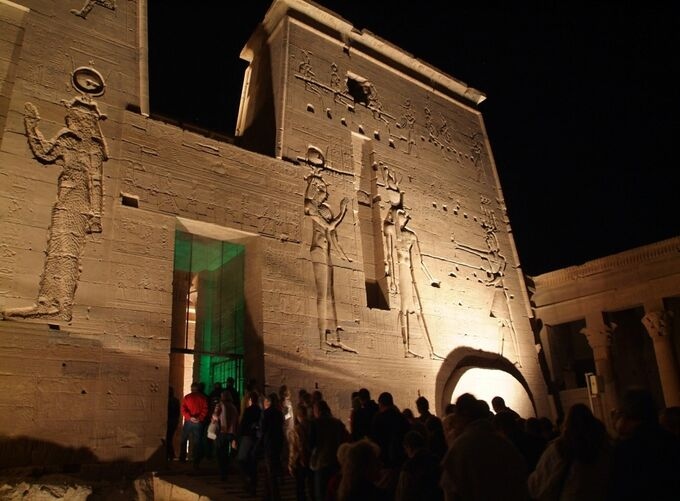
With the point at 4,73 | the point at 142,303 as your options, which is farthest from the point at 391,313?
the point at 4,73

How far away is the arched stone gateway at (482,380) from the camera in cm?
1170

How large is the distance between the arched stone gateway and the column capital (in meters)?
3.57

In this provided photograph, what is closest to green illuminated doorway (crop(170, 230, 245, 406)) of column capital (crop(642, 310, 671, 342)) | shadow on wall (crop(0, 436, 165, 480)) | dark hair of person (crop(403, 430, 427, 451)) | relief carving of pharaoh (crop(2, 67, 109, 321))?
relief carving of pharaoh (crop(2, 67, 109, 321))

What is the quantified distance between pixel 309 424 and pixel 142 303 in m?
3.88

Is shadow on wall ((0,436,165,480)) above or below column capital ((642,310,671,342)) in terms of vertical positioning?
below

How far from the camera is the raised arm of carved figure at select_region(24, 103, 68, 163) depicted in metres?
8.02

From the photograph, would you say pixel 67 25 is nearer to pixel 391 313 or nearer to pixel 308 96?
pixel 308 96

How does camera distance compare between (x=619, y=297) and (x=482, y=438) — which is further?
(x=619, y=297)

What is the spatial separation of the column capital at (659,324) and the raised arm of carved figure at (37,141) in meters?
13.8

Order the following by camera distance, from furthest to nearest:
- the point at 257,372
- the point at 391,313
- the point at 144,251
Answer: the point at 391,313, the point at 257,372, the point at 144,251

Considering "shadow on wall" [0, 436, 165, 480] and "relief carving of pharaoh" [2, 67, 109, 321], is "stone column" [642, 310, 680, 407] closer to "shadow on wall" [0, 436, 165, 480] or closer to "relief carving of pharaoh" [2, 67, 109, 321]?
"shadow on wall" [0, 436, 165, 480]

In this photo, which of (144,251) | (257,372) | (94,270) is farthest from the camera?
(257,372)

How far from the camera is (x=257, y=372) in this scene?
920 centimetres

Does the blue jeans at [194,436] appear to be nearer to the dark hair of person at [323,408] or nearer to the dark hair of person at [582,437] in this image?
the dark hair of person at [323,408]
